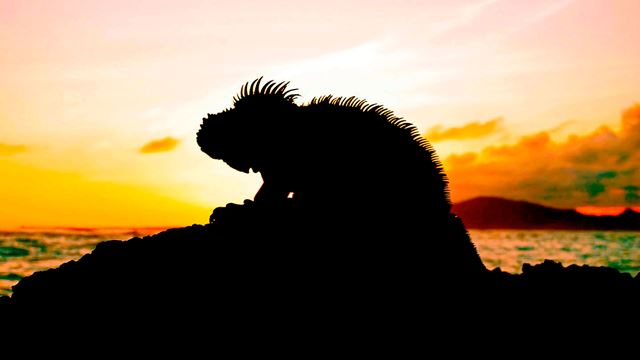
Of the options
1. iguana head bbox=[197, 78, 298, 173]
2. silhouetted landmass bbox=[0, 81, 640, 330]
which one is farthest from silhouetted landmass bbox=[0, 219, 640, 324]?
iguana head bbox=[197, 78, 298, 173]

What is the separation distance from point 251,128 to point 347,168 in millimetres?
2518

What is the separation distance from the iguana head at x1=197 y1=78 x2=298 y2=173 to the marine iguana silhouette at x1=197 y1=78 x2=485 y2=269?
0.02 metres

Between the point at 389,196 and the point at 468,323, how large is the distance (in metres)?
1.86

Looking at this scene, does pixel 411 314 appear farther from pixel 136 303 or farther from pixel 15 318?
pixel 15 318

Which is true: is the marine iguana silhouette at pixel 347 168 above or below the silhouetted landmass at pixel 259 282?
above

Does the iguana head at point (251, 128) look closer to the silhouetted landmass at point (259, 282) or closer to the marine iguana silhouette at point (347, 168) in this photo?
the marine iguana silhouette at point (347, 168)

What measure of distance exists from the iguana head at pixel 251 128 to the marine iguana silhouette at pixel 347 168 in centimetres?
2

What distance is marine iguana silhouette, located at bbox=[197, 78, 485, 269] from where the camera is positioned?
848 cm

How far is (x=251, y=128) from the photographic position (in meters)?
10.9

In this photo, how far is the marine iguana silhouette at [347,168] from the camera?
8.48 meters

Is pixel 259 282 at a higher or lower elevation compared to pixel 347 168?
lower

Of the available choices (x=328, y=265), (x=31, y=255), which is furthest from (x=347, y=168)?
(x=31, y=255)

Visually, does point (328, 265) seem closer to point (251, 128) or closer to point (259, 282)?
point (259, 282)

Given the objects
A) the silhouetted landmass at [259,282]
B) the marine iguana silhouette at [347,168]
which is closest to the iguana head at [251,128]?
the marine iguana silhouette at [347,168]
